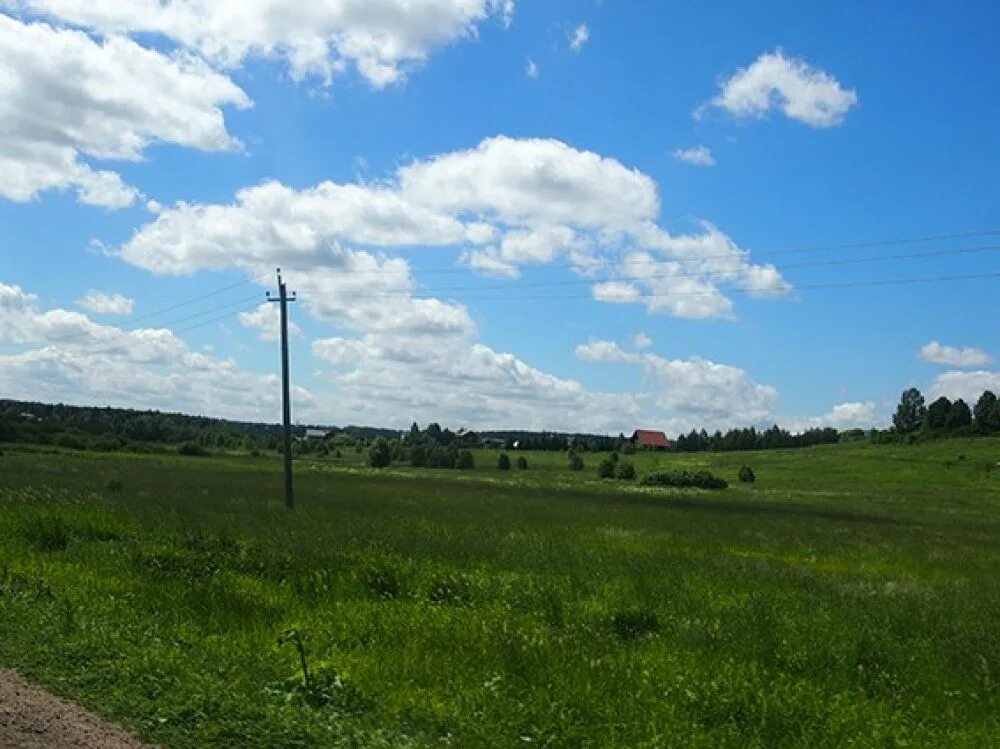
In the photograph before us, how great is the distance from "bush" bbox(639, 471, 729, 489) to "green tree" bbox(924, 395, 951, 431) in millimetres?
87616

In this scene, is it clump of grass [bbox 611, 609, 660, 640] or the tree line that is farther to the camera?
the tree line

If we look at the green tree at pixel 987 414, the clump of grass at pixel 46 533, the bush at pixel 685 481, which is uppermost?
the green tree at pixel 987 414

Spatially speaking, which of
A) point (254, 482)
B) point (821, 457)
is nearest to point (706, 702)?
point (254, 482)

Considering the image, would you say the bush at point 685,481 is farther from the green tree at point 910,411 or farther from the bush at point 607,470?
the green tree at point 910,411

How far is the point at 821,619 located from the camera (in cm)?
1457

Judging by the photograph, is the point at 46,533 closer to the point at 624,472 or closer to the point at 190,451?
the point at 624,472

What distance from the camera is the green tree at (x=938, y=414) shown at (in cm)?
16562

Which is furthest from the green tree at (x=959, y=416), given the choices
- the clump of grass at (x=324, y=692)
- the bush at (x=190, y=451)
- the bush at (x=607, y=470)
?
the clump of grass at (x=324, y=692)

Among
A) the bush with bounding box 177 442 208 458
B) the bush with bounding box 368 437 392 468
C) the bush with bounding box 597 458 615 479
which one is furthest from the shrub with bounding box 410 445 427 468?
the bush with bounding box 597 458 615 479

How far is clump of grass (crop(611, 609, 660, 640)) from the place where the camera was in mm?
13312

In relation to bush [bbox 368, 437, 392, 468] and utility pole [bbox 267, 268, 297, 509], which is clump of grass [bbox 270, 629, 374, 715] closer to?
utility pole [bbox 267, 268, 297, 509]

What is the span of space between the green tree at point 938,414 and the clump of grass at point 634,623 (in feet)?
545

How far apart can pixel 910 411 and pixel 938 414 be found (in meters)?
19.6

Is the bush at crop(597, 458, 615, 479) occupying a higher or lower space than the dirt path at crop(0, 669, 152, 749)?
lower
